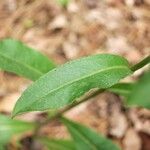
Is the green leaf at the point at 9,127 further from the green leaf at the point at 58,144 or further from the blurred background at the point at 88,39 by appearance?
the blurred background at the point at 88,39

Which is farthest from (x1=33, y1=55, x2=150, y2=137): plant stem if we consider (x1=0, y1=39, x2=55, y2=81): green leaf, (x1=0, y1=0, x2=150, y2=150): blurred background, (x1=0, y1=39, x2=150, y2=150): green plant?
(x1=0, y1=0, x2=150, y2=150): blurred background

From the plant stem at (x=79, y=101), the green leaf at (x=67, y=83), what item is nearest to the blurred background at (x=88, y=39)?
the plant stem at (x=79, y=101)

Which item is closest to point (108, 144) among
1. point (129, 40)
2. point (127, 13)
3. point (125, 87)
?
point (125, 87)

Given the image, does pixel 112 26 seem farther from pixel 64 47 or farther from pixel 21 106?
pixel 21 106

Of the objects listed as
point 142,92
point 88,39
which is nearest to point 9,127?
point 88,39

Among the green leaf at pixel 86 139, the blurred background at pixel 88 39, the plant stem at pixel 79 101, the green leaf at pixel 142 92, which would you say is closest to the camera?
the green leaf at pixel 142 92

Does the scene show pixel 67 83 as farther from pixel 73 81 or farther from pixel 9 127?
pixel 9 127

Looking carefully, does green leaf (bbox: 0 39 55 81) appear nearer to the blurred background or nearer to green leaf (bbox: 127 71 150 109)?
green leaf (bbox: 127 71 150 109)
